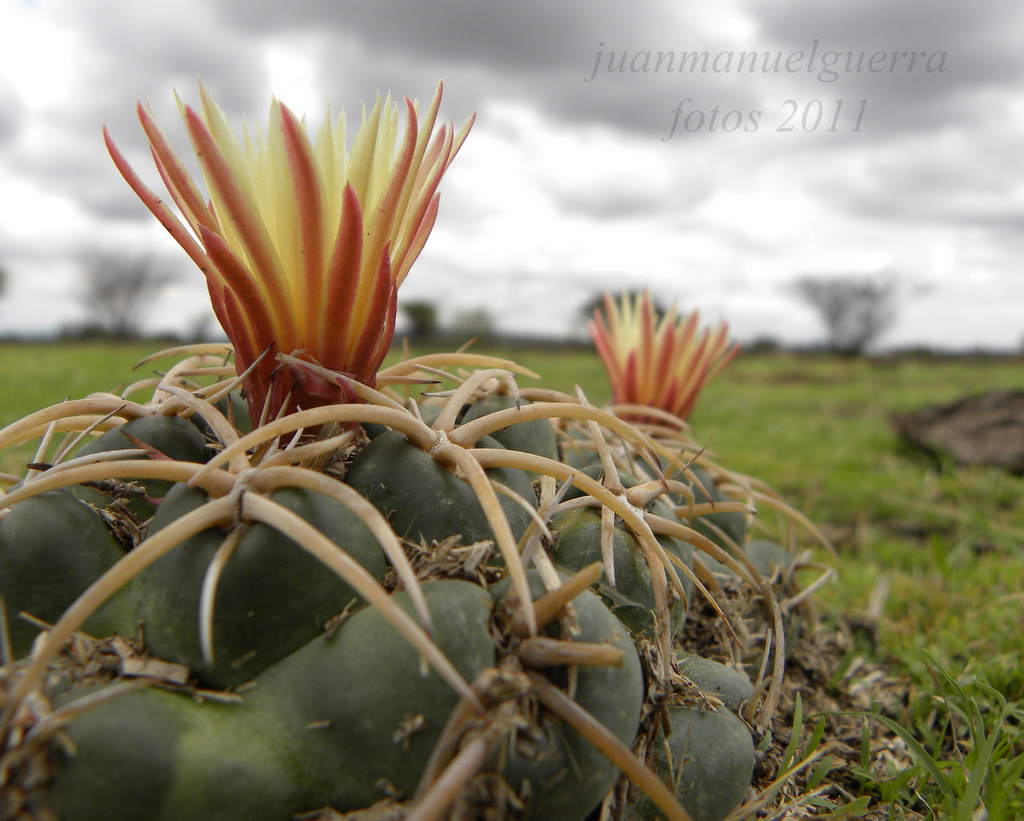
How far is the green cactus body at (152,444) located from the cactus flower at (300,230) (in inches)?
3.7

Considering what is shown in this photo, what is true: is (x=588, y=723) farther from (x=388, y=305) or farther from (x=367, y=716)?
(x=388, y=305)

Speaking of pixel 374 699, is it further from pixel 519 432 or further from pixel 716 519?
pixel 716 519

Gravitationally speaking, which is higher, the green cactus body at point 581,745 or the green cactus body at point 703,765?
the green cactus body at point 581,745

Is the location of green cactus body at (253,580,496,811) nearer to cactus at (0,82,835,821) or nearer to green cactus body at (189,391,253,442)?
cactus at (0,82,835,821)

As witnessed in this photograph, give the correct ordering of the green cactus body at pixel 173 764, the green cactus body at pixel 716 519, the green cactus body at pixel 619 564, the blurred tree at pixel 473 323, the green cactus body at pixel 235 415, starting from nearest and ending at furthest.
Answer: the green cactus body at pixel 173 764, the green cactus body at pixel 619 564, the green cactus body at pixel 235 415, the green cactus body at pixel 716 519, the blurred tree at pixel 473 323

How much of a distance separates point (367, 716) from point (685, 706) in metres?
0.44

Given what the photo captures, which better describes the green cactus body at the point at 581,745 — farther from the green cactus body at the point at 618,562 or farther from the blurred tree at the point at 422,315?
the blurred tree at the point at 422,315

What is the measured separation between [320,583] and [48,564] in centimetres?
34

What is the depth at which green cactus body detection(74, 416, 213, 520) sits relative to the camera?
991 millimetres

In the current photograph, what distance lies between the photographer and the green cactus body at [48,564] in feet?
2.76

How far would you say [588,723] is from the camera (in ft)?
2.39

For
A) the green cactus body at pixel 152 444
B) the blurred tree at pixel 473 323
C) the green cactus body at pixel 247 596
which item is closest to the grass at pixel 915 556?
the green cactus body at pixel 152 444

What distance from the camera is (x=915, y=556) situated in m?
3.06

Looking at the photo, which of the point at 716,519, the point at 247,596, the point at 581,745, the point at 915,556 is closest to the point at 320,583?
the point at 247,596
